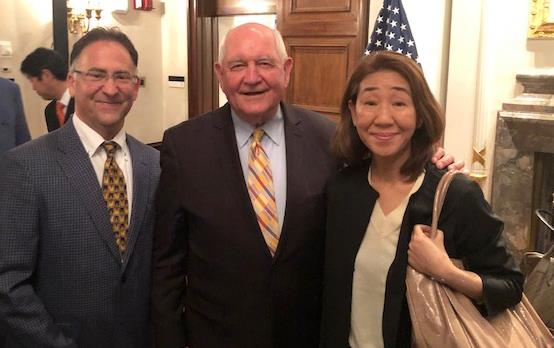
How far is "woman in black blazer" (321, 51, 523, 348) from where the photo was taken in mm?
1324

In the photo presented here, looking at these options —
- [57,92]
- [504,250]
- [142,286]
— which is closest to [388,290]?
[504,250]

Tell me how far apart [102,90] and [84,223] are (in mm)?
372

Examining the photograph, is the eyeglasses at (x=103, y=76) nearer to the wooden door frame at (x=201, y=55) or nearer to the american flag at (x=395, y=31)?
the american flag at (x=395, y=31)

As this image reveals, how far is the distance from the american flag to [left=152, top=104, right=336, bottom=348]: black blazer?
75.5 inches

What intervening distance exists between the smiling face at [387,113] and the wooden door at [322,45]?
290 cm

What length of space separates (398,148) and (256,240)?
465 mm

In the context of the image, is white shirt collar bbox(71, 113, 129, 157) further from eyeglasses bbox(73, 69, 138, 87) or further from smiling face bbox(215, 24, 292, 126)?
smiling face bbox(215, 24, 292, 126)

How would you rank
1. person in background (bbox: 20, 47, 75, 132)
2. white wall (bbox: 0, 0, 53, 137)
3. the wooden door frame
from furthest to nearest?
the wooden door frame, white wall (bbox: 0, 0, 53, 137), person in background (bbox: 20, 47, 75, 132)

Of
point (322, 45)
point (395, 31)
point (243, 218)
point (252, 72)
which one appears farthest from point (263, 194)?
point (322, 45)

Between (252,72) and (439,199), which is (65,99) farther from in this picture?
(439,199)

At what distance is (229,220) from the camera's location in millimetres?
1584

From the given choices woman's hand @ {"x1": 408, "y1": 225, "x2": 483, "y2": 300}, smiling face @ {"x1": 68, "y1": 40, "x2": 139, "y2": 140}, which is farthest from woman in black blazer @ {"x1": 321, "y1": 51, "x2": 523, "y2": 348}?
smiling face @ {"x1": 68, "y1": 40, "x2": 139, "y2": 140}

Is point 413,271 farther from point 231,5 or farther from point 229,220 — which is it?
point 231,5

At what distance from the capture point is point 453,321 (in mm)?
1273
